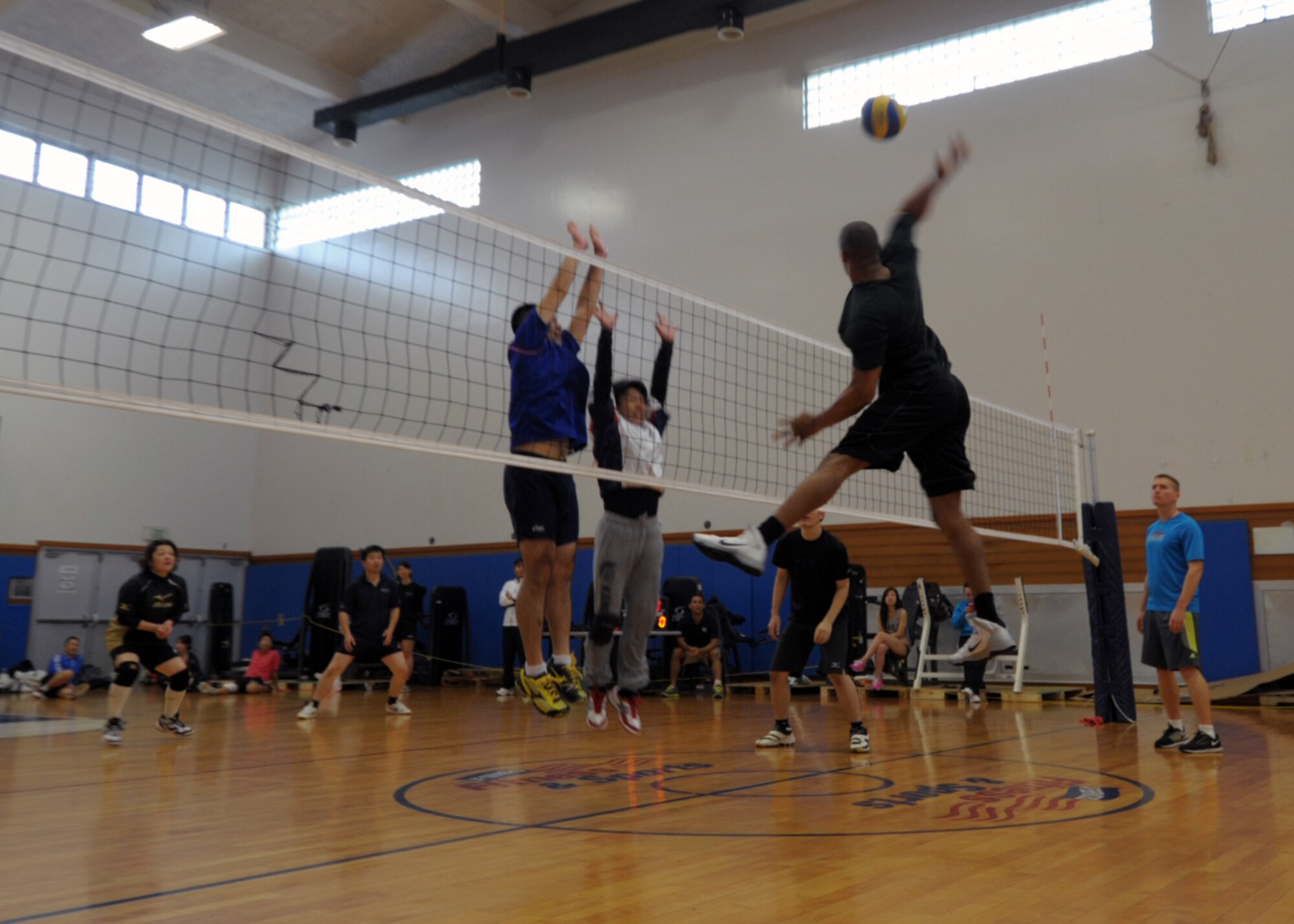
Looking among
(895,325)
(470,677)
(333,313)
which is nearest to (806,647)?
(895,325)

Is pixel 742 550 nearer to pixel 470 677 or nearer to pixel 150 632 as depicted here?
pixel 150 632

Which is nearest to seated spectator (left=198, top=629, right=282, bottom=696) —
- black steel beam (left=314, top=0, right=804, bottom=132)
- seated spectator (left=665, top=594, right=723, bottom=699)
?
seated spectator (left=665, top=594, right=723, bottom=699)

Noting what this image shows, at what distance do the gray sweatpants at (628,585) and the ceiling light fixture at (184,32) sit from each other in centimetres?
1058

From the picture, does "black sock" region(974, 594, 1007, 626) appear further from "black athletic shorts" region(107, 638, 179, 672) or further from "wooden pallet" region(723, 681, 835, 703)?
"wooden pallet" region(723, 681, 835, 703)

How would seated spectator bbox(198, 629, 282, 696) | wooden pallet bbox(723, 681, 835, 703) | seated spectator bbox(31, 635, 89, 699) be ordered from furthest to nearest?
seated spectator bbox(198, 629, 282, 696)
seated spectator bbox(31, 635, 89, 699)
wooden pallet bbox(723, 681, 835, 703)

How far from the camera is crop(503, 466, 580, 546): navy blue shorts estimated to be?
5.38 meters

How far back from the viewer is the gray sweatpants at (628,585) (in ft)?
19.2

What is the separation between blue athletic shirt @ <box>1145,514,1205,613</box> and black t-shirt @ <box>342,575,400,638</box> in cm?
679

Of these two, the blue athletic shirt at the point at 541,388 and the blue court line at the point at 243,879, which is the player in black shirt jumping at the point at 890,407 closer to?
the blue athletic shirt at the point at 541,388

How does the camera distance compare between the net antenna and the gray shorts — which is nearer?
the gray shorts

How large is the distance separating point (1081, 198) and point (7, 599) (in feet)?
52.7

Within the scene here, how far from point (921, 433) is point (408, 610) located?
12.3 metres

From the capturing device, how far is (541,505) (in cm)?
541

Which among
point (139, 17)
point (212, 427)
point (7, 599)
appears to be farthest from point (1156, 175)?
point (7, 599)
